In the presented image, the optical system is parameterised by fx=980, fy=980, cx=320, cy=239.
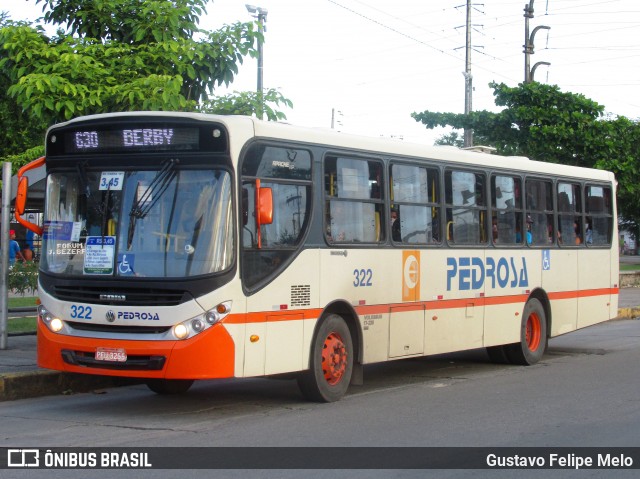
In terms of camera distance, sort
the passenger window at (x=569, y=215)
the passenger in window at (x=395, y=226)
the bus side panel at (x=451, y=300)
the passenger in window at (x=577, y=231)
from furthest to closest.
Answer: the passenger in window at (x=577, y=231)
the passenger window at (x=569, y=215)
the bus side panel at (x=451, y=300)
the passenger in window at (x=395, y=226)

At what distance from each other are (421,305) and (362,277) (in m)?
1.45

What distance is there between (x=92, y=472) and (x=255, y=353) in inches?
107

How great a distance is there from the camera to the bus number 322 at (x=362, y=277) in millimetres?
11398

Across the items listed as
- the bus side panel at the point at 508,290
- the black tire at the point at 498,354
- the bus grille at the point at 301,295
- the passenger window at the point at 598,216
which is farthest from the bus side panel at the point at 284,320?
the passenger window at the point at 598,216

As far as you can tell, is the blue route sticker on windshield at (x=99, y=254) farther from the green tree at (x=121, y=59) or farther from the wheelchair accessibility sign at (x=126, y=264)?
the green tree at (x=121, y=59)

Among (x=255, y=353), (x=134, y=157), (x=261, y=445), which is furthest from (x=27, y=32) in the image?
(x=261, y=445)

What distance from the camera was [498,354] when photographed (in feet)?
51.3

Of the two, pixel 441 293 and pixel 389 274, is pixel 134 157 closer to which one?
pixel 389 274

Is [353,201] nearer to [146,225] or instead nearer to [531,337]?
[146,225]

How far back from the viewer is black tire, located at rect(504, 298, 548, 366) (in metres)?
15.2

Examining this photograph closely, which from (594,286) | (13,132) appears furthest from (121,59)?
(13,132)

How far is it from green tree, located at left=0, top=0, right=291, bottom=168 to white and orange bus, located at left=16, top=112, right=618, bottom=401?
7.02 feet

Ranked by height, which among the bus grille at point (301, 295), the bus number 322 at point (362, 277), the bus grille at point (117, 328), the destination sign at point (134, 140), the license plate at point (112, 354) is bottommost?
the license plate at point (112, 354)

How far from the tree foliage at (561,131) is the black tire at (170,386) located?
16.9m
